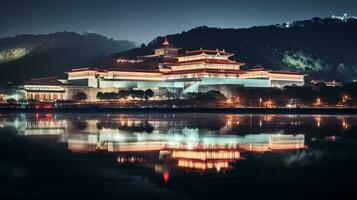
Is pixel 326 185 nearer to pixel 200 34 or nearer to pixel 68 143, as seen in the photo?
pixel 68 143

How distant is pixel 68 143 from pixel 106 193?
15.5 m

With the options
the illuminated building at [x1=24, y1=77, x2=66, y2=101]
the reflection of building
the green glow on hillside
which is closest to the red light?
the reflection of building

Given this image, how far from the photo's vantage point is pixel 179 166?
77.5 feet

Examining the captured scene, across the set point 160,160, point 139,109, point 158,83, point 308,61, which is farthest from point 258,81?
point 160,160

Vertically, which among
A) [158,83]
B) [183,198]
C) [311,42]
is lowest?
[183,198]

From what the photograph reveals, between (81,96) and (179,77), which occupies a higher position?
(179,77)

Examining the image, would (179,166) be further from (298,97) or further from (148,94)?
(148,94)

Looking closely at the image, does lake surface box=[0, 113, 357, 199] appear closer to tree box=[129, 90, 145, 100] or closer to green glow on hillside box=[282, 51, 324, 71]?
tree box=[129, 90, 145, 100]

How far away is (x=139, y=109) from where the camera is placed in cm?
8388

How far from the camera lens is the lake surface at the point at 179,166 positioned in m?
18.7

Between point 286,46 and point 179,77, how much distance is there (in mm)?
78334

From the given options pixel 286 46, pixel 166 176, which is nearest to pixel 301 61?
pixel 286 46

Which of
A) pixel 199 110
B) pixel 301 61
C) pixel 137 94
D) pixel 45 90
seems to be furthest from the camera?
pixel 301 61

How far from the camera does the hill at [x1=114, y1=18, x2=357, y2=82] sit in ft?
505
